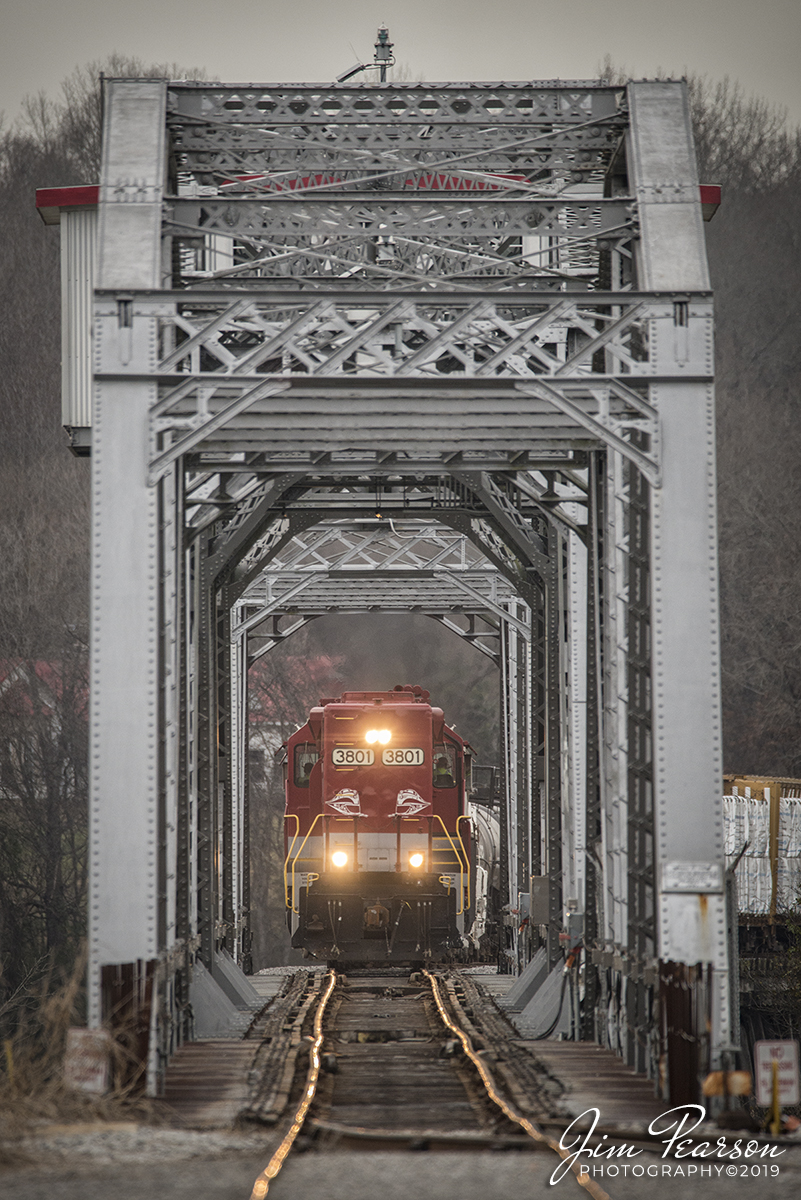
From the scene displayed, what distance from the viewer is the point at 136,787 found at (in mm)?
10039

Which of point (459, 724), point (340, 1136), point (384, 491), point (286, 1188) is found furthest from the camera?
point (459, 724)

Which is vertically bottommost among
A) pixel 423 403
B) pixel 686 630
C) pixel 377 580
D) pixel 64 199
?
pixel 686 630

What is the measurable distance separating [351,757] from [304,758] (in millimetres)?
965

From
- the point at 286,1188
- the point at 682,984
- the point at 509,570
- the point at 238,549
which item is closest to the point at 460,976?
the point at 509,570

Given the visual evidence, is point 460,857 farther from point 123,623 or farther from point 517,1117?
point 517,1117

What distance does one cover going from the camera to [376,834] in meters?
20.6


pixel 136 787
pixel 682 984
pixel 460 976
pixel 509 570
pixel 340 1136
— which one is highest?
pixel 509 570

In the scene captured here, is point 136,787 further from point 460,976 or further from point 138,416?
point 460,976

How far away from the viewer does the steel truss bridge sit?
400 inches

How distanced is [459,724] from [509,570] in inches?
1459
